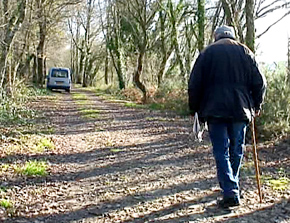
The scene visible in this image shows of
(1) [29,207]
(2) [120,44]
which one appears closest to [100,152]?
(1) [29,207]

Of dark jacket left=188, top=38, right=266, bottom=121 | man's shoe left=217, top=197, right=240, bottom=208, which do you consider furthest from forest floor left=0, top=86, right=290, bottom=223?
dark jacket left=188, top=38, right=266, bottom=121

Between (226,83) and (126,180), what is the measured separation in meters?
2.70

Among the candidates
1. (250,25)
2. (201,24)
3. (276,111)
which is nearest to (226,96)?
(276,111)

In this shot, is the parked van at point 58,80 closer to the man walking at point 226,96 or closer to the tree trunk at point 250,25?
the tree trunk at point 250,25

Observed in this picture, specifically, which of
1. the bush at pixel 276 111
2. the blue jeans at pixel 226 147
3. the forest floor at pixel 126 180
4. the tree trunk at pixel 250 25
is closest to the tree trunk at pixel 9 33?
the forest floor at pixel 126 180

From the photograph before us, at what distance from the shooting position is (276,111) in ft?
35.3

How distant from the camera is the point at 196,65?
17.9ft

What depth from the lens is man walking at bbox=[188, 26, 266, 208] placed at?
5.32 meters

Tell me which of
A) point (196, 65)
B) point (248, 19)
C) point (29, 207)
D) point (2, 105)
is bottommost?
point (29, 207)

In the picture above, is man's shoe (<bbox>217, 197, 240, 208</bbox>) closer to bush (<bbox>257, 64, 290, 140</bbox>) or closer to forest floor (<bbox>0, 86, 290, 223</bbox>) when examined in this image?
forest floor (<bbox>0, 86, 290, 223</bbox>)

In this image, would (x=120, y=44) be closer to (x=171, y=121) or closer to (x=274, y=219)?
(x=171, y=121)

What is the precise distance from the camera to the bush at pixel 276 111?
10.5 metres

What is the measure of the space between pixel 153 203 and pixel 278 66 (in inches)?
311

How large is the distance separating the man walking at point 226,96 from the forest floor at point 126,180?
54 centimetres
